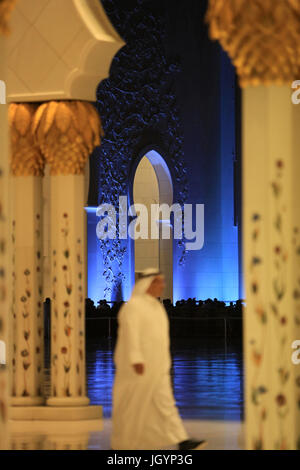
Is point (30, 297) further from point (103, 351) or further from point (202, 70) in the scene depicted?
point (202, 70)

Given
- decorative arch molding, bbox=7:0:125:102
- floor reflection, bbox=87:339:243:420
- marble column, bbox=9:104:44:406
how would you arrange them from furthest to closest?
floor reflection, bbox=87:339:243:420
marble column, bbox=9:104:44:406
decorative arch molding, bbox=7:0:125:102

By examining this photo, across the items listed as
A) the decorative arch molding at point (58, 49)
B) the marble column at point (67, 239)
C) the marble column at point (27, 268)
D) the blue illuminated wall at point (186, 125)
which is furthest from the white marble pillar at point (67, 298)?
the blue illuminated wall at point (186, 125)

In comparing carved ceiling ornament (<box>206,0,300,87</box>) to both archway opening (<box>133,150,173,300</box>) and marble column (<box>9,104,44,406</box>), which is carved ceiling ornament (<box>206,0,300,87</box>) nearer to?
marble column (<box>9,104,44,406</box>)

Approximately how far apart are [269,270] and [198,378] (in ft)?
21.8

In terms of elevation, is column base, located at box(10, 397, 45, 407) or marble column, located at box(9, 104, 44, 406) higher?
marble column, located at box(9, 104, 44, 406)

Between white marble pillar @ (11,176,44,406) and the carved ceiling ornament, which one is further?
white marble pillar @ (11,176,44,406)

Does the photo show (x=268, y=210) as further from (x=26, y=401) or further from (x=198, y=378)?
(x=198, y=378)

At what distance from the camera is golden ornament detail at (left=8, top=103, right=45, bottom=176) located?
8.02 metres

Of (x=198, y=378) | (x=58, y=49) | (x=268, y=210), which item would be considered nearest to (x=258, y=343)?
(x=268, y=210)

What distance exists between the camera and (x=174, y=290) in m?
20.1

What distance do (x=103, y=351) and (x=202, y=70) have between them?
7.10 metres

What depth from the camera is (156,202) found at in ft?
79.1

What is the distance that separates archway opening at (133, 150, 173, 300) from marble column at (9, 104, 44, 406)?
39.0 feet

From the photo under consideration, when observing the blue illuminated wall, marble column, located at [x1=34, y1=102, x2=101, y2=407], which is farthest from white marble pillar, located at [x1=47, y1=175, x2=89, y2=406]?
the blue illuminated wall
